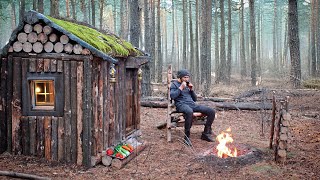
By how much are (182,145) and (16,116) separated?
159 inches

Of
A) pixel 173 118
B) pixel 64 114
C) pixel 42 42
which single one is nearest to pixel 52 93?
pixel 64 114

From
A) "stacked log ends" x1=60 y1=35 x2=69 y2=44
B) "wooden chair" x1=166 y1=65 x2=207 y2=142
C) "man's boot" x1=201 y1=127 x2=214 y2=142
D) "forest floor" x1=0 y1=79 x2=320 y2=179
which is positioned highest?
"stacked log ends" x1=60 y1=35 x2=69 y2=44

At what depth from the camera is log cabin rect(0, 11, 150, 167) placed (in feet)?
21.5

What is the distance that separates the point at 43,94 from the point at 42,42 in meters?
1.07

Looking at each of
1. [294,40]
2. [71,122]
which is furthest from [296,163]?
[294,40]

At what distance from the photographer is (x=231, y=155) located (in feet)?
23.3

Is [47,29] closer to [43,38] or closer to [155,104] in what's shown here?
[43,38]

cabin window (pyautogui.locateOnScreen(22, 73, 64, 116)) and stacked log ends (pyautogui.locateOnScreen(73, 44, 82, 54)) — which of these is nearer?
stacked log ends (pyautogui.locateOnScreen(73, 44, 82, 54))

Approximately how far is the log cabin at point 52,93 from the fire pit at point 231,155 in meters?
2.40

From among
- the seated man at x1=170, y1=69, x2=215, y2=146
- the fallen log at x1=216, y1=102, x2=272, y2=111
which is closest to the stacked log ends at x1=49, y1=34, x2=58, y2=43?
the seated man at x1=170, y1=69, x2=215, y2=146

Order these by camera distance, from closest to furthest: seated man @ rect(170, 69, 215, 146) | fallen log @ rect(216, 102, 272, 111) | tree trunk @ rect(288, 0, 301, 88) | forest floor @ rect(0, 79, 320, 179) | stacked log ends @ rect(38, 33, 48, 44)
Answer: forest floor @ rect(0, 79, 320, 179)
stacked log ends @ rect(38, 33, 48, 44)
seated man @ rect(170, 69, 215, 146)
fallen log @ rect(216, 102, 272, 111)
tree trunk @ rect(288, 0, 301, 88)

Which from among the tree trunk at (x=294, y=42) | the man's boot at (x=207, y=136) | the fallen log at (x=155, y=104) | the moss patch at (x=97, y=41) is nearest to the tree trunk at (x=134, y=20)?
the fallen log at (x=155, y=104)

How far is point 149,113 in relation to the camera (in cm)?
1322

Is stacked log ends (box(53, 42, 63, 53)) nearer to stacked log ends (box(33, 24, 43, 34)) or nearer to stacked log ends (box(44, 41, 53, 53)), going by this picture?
stacked log ends (box(44, 41, 53, 53))
